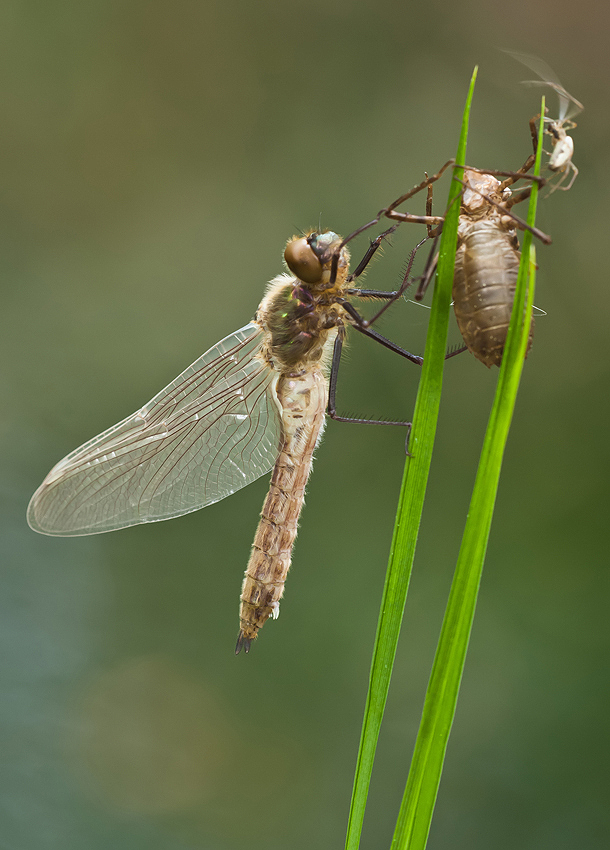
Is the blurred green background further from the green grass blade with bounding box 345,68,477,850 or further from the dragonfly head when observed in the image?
the green grass blade with bounding box 345,68,477,850

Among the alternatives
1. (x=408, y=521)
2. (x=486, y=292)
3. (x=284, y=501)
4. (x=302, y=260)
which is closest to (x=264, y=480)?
(x=284, y=501)

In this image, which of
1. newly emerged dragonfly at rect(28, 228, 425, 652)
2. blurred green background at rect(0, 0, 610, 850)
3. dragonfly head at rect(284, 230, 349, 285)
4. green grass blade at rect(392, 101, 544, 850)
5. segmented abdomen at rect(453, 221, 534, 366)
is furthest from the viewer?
blurred green background at rect(0, 0, 610, 850)

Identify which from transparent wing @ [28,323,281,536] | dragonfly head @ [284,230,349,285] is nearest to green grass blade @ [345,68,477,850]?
dragonfly head @ [284,230,349,285]

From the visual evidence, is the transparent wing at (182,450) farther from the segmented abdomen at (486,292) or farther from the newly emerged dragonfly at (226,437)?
the segmented abdomen at (486,292)

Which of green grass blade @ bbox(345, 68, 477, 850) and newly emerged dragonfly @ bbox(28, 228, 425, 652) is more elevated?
newly emerged dragonfly @ bbox(28, 228, 425, 652)

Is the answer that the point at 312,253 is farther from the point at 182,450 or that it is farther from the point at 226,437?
the point at 182,450

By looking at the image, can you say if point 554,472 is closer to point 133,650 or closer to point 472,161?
point 472,161
